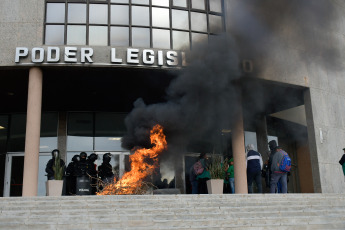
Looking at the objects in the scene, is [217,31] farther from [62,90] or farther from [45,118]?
[45,118]

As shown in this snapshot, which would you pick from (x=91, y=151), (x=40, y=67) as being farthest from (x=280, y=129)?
(x=40, y=67)

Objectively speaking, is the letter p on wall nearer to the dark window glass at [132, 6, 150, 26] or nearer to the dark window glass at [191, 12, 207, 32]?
the dark window glass at [132, 6, 150, 26]

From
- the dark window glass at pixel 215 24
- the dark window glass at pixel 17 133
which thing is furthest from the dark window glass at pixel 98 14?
the dark window glass at pixel 17 133

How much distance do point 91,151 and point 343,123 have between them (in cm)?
A: 851

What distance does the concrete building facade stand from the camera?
36.2 feet

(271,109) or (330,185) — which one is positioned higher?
(271,109)

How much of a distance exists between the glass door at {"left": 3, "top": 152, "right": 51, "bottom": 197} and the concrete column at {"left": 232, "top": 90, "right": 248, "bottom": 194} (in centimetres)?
630

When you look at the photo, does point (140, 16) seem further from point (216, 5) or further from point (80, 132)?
point (80, 132)

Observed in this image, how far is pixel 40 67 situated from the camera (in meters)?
10.9

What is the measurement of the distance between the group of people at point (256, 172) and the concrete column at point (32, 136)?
169 inches

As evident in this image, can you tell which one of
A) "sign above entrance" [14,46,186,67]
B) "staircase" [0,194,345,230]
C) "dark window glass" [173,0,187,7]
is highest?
"dark window glass" [173,0,187,7]

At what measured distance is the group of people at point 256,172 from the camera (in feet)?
33.5

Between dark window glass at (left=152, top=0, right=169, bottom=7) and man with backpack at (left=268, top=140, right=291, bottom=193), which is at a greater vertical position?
dark window glass at (left=152, top=0, right=169, bottom=7)

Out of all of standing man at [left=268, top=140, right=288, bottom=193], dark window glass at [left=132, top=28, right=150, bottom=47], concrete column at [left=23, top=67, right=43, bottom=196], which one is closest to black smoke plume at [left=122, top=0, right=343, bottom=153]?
dark window glass at [left=132, top=28, right=150, bottom=47]
